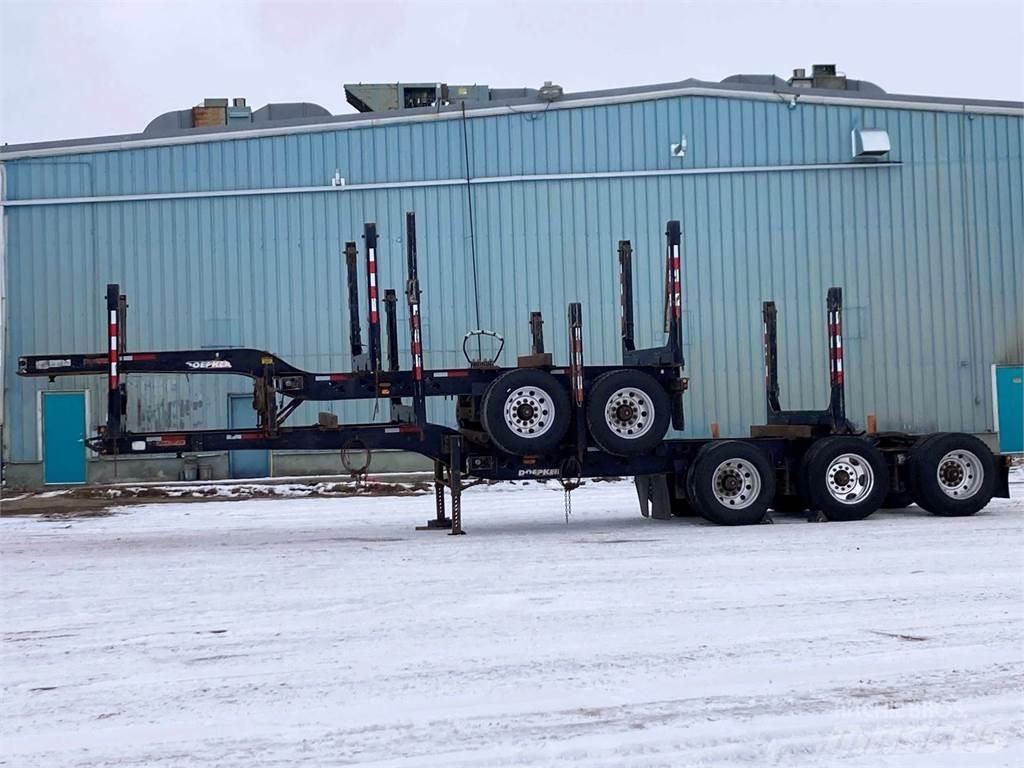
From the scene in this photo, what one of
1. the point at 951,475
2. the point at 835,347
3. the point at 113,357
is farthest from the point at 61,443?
the point at 951,475

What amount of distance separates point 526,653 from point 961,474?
9488mm

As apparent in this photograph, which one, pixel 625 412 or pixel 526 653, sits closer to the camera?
pixel 526 653

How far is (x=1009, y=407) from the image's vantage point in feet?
89.2

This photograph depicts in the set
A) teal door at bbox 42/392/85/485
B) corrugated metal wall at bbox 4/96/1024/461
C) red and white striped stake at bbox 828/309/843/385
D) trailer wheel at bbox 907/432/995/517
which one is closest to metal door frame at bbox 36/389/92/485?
teal door at bbox 42/392/85/485

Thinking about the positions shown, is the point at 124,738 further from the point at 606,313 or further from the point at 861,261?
the point at 861,261

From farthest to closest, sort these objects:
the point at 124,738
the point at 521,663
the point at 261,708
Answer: the point at 521,663 < the point at 261,708 < the point at 124,738

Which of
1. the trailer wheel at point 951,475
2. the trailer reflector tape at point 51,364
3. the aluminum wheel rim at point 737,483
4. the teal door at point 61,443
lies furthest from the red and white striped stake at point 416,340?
the teal door at point 61,443

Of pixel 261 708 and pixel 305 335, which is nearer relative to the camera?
pixel 261 708

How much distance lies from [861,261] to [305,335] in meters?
11.8

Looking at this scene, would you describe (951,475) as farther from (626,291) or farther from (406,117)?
(406,117)

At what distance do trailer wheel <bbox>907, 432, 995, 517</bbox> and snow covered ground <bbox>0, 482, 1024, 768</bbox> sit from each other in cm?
187

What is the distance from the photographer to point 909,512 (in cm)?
1582

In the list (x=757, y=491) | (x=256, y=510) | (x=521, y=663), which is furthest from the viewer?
(x=256, y=510)

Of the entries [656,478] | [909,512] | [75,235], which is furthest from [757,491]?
[75,235]
